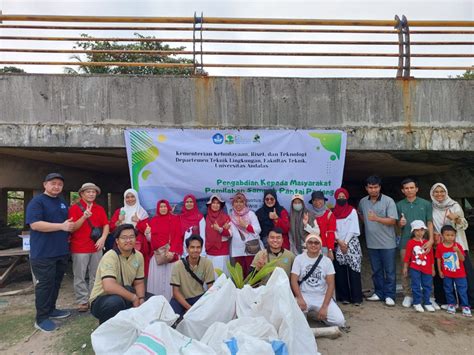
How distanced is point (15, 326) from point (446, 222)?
205 inches

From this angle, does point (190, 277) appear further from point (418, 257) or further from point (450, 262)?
point (450, 262)

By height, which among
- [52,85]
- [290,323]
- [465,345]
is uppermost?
[52,85]

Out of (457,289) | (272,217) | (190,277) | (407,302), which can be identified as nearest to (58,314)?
(190,277)

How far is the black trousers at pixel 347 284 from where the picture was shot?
4.41m

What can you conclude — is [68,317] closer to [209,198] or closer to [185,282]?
[185,282]

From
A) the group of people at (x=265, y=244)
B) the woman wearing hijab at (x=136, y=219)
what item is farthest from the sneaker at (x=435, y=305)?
the woman wearing hijab at (x=136, y=219)

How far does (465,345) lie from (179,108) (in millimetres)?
4256

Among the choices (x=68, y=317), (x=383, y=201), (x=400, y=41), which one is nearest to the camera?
A: (x=68, y=317)

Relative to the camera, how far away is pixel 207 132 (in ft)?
15.6

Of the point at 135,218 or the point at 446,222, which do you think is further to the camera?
the point at 135,218

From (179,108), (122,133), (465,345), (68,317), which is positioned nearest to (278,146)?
(179,108)

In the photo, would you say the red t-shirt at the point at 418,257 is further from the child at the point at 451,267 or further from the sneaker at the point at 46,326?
the sneaker at the point at 46,326

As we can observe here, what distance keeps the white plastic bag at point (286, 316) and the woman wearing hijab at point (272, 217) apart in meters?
1.41

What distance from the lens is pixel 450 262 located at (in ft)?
13.6
